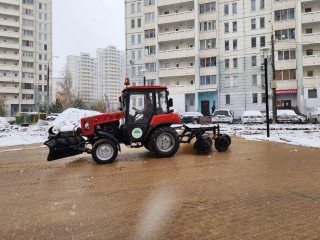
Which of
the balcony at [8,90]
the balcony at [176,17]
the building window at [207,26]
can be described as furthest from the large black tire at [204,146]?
the balcony at [8,90]

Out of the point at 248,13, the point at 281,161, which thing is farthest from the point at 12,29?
the point at 281,161

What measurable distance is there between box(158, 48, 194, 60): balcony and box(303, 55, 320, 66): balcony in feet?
51.7

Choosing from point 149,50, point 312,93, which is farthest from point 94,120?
point 149,50

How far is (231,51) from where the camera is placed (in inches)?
1965

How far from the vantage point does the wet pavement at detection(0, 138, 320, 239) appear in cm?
452

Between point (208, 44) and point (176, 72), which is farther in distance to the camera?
point (176, 72)

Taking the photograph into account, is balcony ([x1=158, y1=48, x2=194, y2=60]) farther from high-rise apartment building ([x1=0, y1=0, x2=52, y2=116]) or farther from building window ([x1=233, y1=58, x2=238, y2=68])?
high-rise apartment building ([x1=0, y1=0, x2=52, y2=116])

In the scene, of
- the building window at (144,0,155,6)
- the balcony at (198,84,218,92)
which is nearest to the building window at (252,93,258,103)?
the balcony at (198,84,218,92)

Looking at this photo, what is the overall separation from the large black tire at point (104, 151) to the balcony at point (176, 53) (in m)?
41.9

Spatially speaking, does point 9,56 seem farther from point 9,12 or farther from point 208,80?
point 208,80

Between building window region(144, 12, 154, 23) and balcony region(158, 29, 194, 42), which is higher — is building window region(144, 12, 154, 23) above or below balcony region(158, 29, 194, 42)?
above

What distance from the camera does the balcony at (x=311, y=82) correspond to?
140ft

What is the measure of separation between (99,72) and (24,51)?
63.0 metres

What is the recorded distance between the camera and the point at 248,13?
49.2m
